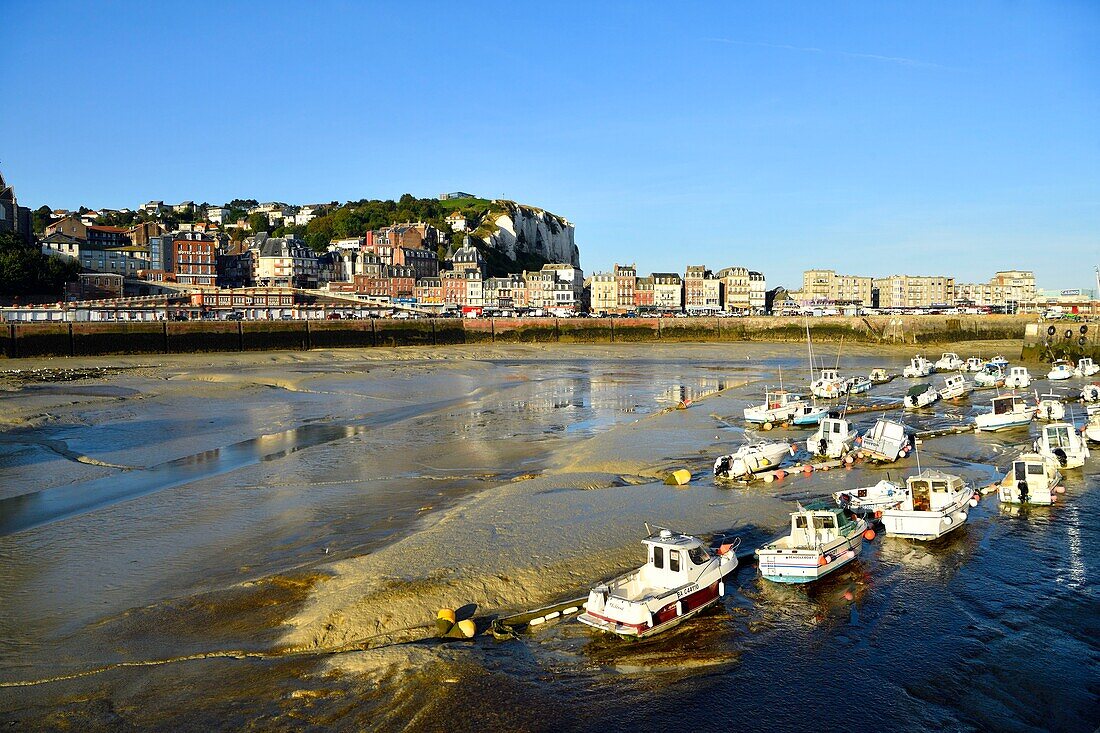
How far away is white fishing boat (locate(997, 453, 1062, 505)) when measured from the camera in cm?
2011

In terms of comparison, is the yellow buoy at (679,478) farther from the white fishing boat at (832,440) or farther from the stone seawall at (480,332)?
the stone seawall at (480,332)

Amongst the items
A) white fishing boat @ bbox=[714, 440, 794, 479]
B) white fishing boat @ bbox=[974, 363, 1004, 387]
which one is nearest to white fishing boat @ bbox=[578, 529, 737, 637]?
white fishing boat @ bbox=[714, 440, 794, 479]

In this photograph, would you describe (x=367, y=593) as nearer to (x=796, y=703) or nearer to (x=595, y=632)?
(x=595, y=632)

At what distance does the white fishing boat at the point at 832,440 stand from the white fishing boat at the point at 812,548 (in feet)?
31.6

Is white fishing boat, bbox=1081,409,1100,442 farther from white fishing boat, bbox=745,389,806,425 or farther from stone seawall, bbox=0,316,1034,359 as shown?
stone seawall, bbox=0,316,1034,359

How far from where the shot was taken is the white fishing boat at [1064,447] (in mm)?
23891

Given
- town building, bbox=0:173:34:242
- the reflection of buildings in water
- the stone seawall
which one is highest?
town building, bbox=0:173:34:242

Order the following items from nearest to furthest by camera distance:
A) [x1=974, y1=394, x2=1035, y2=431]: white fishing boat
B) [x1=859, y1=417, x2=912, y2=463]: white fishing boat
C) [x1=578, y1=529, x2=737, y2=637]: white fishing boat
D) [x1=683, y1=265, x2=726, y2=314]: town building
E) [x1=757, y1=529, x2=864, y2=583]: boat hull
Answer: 1. [x1=578, y1=529, x2=737, y2=637]: white fishing boat
2. [x1=757, y1=529, x2=864, y2=583]: boat hull
3. [x1=859, y1=417, x2=912, y2=463]: white fishing boat
4. [x1=974, y1=394, x2=1035, y2=431]: white fishing boat
5. [x1=683, y1=265, x2=726, y2=314]: town building

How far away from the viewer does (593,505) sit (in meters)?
19.6

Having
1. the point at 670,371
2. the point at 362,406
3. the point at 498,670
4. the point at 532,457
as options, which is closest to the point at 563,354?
the point at 670,371

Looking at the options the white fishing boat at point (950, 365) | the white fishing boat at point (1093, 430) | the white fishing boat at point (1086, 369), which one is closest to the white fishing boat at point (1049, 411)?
the white fishing boat at point (1093, 430)

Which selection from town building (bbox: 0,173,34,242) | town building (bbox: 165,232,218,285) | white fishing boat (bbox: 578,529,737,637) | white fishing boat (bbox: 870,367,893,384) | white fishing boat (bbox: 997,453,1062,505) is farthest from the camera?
town building (bbox: 165,232,218,285)

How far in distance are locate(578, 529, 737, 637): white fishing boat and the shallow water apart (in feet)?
1.01

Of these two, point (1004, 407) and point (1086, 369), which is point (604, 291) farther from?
point (1004, 407)
